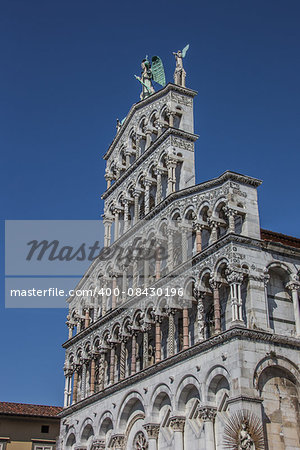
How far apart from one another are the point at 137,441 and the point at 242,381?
8.31 meters

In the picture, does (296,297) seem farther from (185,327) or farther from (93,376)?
(93,376)

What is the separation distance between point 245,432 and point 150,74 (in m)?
22.4

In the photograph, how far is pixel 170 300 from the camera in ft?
82.2

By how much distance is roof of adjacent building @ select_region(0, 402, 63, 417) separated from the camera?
3839 centimetres

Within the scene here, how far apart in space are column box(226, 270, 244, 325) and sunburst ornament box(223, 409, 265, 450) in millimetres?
3122

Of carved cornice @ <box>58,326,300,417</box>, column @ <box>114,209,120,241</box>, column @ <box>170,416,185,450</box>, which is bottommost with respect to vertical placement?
column @ <box>170,416,185,450</box>

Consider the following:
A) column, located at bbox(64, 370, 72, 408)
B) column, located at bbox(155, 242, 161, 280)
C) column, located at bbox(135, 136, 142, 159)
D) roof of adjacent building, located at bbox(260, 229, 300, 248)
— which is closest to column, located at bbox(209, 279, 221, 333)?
roof of adjacent building, located at bbox(260, 229, 300, 248)

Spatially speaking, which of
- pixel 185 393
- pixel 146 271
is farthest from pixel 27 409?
pixel 185 393

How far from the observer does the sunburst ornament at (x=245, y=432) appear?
19047 millimetres

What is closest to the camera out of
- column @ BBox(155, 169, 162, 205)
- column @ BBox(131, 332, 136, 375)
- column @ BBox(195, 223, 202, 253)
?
column @ BBox(195, 223, 202, 253)

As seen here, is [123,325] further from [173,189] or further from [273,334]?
[273,334]

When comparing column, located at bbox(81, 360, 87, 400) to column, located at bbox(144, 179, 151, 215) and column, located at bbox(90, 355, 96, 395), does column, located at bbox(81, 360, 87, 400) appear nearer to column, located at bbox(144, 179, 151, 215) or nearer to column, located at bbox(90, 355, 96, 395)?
column, located at bbox(90, 355, 96, 395)

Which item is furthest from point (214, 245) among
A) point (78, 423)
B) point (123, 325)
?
point (78, 423)

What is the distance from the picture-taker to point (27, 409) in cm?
3991
